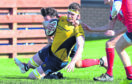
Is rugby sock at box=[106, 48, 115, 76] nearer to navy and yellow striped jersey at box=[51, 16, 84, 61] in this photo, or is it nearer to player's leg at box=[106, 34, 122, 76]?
player's leg at box=[106, 34, 122, 76]

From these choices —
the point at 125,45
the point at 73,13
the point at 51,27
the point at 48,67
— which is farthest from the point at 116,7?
the point at 48,67

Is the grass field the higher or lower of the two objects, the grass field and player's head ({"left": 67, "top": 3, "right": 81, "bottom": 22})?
the lower

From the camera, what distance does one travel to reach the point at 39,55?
8305mm

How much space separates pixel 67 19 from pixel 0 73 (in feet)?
7.53

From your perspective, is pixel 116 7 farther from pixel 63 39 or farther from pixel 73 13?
pixel 63 39

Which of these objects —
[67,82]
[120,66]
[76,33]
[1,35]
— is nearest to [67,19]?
[76,33]

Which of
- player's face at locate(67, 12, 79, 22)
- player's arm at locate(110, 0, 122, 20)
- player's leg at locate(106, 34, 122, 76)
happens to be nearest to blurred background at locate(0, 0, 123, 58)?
player's face at locate(67, 12, 79, 22)

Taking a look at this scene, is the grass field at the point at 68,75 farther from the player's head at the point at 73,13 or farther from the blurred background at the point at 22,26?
the player's head at the point at 73,13

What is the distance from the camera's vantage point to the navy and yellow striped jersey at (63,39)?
24.6ft

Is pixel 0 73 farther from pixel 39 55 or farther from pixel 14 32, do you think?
pixel 14 32

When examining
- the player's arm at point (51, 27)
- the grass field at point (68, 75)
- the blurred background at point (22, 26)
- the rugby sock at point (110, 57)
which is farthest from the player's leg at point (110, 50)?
the blurred background at point (22, 26)

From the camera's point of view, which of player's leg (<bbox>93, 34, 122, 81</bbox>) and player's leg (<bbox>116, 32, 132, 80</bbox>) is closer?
player's leg (<bbox>116, 32, 132, 80</bbox>)

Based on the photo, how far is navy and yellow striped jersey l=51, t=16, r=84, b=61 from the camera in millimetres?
7496

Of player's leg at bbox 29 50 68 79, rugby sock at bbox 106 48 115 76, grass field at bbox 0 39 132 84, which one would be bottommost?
grass field at bbox 0 39 132 84
